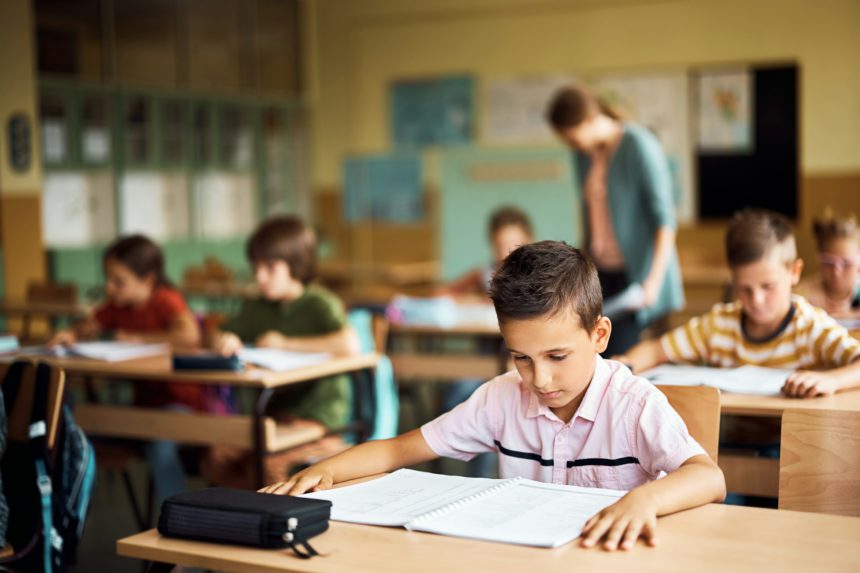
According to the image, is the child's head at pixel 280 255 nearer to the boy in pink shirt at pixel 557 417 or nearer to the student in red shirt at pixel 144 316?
the student in red shirt at pixel 144 316

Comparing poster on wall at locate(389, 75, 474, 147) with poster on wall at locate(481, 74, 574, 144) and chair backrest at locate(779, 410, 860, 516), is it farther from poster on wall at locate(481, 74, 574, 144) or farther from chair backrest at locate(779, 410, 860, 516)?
chair backrest at locate(779, 410, 860, 516)

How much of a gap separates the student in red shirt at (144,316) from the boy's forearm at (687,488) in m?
2.48

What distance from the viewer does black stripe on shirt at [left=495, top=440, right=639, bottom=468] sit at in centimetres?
173

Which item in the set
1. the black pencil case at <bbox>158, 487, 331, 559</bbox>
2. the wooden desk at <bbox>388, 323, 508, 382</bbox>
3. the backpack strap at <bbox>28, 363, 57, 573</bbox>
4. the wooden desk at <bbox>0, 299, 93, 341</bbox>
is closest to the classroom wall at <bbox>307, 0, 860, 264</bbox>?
the wooden desk at <bbox>0, 299, 93, 341</bbox>

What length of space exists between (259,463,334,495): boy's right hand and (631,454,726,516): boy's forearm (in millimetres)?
507

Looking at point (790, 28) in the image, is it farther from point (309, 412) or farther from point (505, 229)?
point (309, 412)

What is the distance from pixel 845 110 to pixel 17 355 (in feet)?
21.7

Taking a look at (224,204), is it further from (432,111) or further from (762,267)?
(762,267)

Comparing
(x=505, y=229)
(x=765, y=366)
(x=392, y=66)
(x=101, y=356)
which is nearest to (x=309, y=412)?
(x=101, y=356)

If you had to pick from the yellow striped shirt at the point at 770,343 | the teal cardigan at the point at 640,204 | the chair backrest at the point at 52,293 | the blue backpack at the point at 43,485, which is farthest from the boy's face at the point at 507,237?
the chair backrest at the point at 52,293

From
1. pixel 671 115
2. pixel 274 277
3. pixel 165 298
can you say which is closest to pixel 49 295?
pixel 165 298

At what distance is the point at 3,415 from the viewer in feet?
7.60

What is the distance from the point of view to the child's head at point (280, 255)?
11.8 ft

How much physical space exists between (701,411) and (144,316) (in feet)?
8.73
